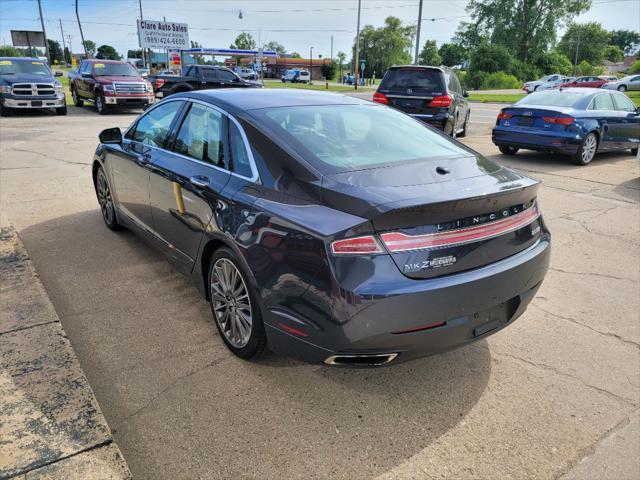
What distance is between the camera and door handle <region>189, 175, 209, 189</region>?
319cm

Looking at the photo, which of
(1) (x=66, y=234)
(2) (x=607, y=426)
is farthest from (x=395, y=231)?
(1) (x=66, y=234)

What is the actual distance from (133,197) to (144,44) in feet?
122

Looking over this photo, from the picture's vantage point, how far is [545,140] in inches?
377

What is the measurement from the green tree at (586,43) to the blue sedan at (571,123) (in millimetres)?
80912

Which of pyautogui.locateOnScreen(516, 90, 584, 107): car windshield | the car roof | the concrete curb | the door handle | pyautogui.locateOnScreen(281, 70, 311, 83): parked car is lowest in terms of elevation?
pyautogui.locateOnScreen(281, 70, 311, 83): parked car

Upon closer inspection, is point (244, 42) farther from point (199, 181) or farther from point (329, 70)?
point (199, 181)

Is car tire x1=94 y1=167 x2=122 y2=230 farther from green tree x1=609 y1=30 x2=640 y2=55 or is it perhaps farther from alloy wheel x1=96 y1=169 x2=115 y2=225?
green tree x1=609 y1=30 x2=640 y2=55

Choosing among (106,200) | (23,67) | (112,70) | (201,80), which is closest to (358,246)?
(106,200)

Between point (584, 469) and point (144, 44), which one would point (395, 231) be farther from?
point (144, 44)

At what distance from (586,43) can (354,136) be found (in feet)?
303

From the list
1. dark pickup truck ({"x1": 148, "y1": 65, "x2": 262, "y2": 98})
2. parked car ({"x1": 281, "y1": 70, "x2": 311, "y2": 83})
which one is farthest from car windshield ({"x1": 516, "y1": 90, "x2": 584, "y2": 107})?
parked car ({"x1": 281, "y1": 70, "x2": 311, "y2": 83})

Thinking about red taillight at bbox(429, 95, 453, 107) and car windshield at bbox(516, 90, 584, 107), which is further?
red taillight at bbox(429, 95, 453, 107)

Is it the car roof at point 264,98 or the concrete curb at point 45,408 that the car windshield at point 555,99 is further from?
the concrete curb at point 45,408

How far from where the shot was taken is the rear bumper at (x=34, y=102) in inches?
653
